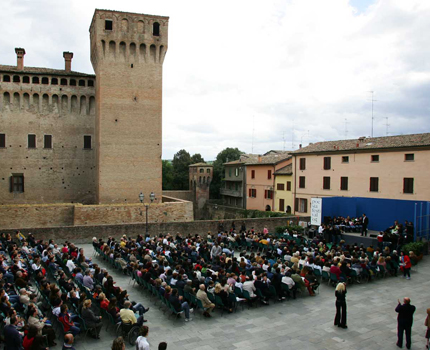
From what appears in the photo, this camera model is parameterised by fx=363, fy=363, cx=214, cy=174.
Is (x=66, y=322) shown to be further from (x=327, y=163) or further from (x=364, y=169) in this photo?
(x=327, y=163)

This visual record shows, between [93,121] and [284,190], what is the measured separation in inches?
889

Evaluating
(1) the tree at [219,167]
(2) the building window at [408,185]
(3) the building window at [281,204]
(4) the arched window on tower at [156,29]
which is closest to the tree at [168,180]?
(1) the tree at [219,167]

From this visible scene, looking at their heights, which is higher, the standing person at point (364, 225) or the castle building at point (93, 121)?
the castle building at point (93, 121)

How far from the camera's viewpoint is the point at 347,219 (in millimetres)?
25188

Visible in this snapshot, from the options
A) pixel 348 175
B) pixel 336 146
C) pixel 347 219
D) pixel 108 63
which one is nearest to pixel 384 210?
pixel 347 219

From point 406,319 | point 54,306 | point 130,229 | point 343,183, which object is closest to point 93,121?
point 130,229

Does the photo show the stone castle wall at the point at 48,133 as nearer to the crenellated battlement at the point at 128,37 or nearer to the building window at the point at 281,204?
the crenellated battlement at the point at 128,37

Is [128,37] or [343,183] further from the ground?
[128,37]

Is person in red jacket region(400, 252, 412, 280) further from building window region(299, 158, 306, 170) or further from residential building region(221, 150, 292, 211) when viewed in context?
residential building region(221, 150, 292, 211)

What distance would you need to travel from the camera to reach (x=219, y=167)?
63688mm

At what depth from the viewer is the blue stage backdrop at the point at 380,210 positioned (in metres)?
21.8

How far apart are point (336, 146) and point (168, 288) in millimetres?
28648

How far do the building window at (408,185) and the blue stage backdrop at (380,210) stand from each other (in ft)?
15.8

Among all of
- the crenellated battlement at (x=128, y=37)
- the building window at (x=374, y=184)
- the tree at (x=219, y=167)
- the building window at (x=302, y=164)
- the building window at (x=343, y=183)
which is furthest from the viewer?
the tree at (x=219, y=167)
